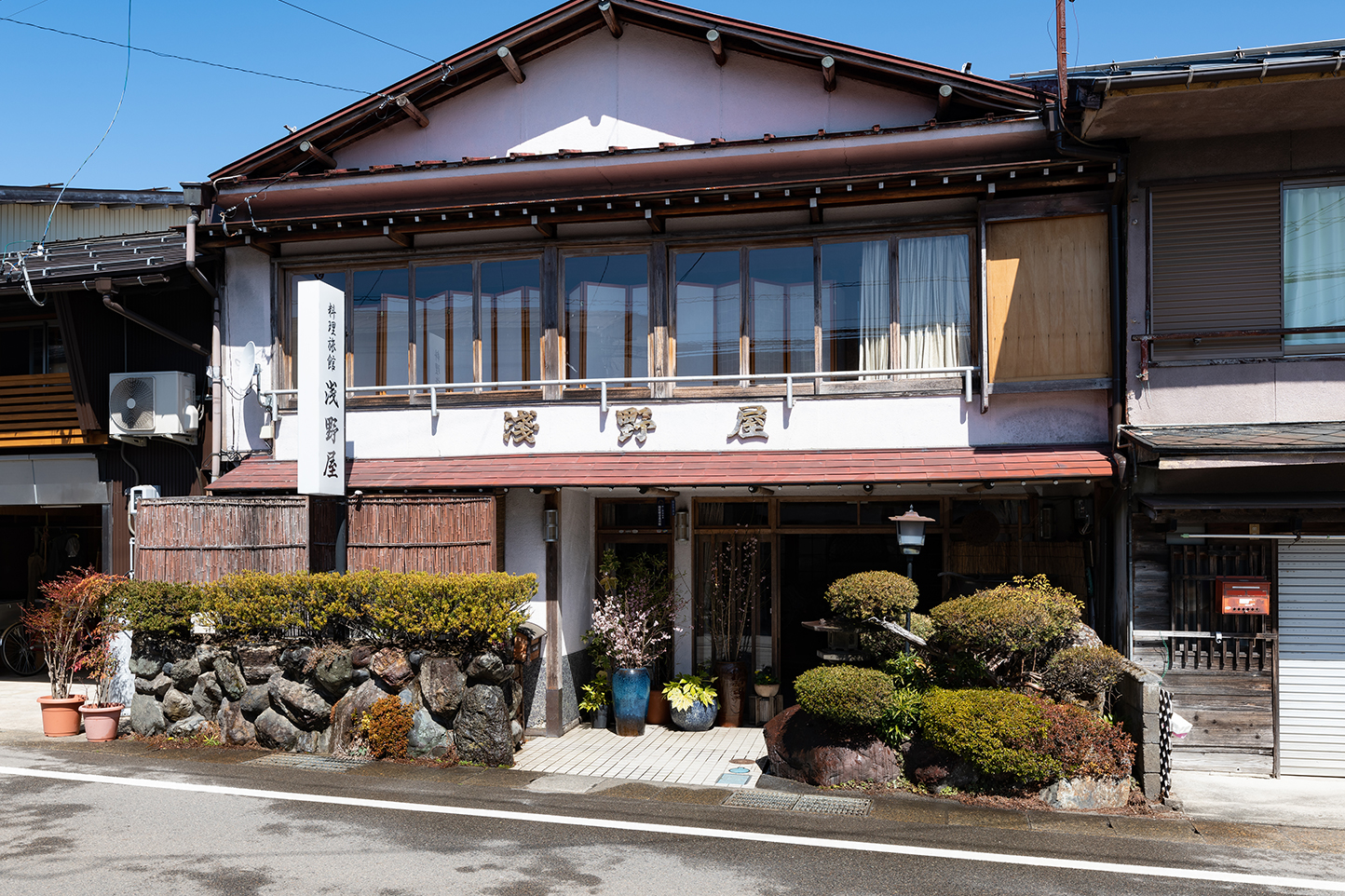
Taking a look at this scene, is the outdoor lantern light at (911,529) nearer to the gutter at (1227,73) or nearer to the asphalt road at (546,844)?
the asphalt road at (546,844)

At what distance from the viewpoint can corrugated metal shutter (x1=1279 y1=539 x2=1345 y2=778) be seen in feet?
33.6

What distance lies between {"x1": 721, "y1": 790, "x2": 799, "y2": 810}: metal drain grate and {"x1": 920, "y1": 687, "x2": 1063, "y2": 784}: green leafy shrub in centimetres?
155

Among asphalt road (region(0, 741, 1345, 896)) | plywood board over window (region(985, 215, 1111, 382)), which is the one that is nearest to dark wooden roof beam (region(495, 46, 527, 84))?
plywood board over window (region(985, 215, 1111, 382))

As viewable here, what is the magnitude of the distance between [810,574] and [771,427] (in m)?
2.49

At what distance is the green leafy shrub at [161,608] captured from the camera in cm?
1153

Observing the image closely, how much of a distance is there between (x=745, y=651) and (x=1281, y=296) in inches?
306

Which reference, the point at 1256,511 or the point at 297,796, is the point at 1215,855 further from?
the point at 297,796

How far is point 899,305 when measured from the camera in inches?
478

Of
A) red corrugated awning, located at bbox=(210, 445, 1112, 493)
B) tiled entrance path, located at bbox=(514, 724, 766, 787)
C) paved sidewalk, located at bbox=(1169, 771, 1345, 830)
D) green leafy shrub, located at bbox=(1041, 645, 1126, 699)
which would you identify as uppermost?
red corrugated awning, located at bbox=(210, 445, 1112, 493)

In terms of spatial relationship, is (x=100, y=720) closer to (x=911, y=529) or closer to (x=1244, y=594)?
(x=911, y=529)

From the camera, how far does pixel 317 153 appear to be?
46.2 ft

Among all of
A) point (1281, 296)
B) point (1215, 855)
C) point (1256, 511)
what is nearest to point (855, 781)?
point (1215, 855)

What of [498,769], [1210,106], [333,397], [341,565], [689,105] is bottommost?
[498,769]

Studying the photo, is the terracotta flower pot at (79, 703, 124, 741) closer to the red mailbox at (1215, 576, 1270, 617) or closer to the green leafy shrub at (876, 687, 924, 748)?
the green leafy shrub at (876, 687, 924, 748)
